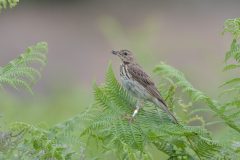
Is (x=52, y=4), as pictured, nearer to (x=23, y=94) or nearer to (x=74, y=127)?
(x=23, y=94)

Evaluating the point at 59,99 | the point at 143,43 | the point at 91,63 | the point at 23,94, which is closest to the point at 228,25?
the point at 143,43

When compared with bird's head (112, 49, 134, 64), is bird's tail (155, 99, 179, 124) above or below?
below

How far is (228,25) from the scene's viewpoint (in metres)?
5.67

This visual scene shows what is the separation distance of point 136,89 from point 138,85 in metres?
0.15

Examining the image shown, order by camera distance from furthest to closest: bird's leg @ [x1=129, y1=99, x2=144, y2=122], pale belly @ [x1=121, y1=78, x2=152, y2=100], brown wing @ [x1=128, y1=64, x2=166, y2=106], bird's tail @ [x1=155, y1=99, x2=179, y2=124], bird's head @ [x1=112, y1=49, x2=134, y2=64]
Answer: bird's head @ [x1=112, y1=49, x2=134, y2=64]
brown wing @ [x1=128, y1=64, x2=166, y2=106]
pale belly @ [x1=121, y1=78, x2=152, y2=100]
bird's tail @ [x1=155, y1=99, x2=179, y2=124]
bird's leg @ [x1=129, y1=99, x2=144, y2=122]

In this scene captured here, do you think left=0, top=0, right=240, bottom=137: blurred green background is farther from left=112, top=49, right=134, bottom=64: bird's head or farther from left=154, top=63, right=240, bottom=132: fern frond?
left=154, top=63, right=240, bottom=132: fern frond

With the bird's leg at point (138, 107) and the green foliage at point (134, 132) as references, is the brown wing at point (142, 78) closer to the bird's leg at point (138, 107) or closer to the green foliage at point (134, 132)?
the bird's leg at point (138, 107)

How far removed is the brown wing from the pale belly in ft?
0.10

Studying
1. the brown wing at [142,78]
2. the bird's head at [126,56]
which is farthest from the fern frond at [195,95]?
the bird's head at [126,56]

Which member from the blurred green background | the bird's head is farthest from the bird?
the blurred green background

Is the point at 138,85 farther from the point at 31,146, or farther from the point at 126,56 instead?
the point at 31,146

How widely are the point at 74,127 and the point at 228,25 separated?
3.55ft

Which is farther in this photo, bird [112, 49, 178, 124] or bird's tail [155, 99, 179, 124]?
bird [112, 49, 178, 124]

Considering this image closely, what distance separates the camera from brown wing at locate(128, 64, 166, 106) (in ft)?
22.3
